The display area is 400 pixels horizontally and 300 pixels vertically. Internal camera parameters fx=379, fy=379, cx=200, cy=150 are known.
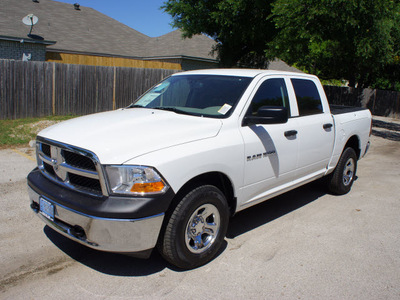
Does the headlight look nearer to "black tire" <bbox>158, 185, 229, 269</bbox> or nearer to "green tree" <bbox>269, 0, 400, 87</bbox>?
"black tire" <bbox>158, 185, 229, 269</bbox>

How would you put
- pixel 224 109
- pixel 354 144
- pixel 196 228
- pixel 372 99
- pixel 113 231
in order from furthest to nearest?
pixel 372 99 → pixel 354 144 → pixel 224 109 → pixel 196 228 → pixel 113 231

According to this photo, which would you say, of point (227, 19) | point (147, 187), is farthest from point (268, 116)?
point (227, 19)

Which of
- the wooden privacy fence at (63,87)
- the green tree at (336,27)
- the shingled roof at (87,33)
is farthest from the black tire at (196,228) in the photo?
the shingled roof at (87,33)

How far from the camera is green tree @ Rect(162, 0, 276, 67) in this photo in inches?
707

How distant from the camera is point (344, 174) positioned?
20.7ft

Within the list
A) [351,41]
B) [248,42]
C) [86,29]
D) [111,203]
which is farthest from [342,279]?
[86,29]

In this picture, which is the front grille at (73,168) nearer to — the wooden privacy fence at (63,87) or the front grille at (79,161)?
the front grille at (79,161)

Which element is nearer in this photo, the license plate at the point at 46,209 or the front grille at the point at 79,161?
the front grille at the point at 79,161

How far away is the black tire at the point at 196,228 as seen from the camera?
3.42 metres

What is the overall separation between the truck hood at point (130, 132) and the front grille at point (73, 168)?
0.06 metres

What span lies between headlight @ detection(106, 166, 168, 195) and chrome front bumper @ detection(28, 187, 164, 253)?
0.24m

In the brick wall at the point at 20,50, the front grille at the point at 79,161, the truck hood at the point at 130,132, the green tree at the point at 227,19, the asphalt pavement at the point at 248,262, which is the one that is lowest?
the asphalt pavement at the point at 248,262

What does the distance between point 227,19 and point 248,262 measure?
16084mm

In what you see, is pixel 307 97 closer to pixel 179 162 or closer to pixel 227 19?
pixel 179 162
